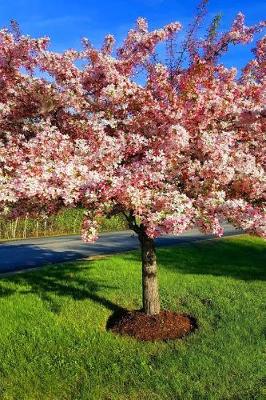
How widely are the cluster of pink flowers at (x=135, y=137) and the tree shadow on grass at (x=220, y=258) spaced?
336 inches

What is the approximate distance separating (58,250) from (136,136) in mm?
15281

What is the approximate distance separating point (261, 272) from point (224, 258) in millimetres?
3077

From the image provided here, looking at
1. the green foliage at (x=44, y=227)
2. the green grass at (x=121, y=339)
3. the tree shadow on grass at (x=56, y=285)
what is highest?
the green foliage at (x=44, y=227)

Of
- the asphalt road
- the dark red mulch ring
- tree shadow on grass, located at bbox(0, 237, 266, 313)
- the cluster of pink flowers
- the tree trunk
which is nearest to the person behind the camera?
the cluster of pink flowers

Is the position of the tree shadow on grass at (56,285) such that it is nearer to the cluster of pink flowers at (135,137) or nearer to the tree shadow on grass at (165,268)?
the tree shadow on grass at (165,268)

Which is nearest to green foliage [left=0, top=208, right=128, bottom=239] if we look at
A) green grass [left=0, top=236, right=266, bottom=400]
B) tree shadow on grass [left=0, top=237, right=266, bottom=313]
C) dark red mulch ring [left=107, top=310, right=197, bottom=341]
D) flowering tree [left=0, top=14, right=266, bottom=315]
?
tree shadow on grass [left=0, top=237, right=266, bottom=313]

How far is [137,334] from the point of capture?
41.3ft

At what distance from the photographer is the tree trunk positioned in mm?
13391

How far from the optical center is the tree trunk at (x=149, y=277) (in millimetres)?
13391

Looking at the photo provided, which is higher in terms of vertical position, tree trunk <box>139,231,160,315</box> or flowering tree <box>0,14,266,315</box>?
flowering tree <box>0,14,266,315</box>

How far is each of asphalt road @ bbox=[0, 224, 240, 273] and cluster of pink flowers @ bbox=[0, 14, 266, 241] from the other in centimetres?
953

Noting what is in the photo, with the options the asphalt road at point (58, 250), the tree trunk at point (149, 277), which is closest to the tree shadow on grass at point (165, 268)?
the tree trunk at point (149, 277)

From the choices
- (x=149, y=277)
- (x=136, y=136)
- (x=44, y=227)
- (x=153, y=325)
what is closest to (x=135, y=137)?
(x=136, y=136)

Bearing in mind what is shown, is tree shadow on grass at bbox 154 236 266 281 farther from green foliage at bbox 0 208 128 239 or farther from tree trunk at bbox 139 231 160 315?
green foliage at bbox 0 208 128 239
